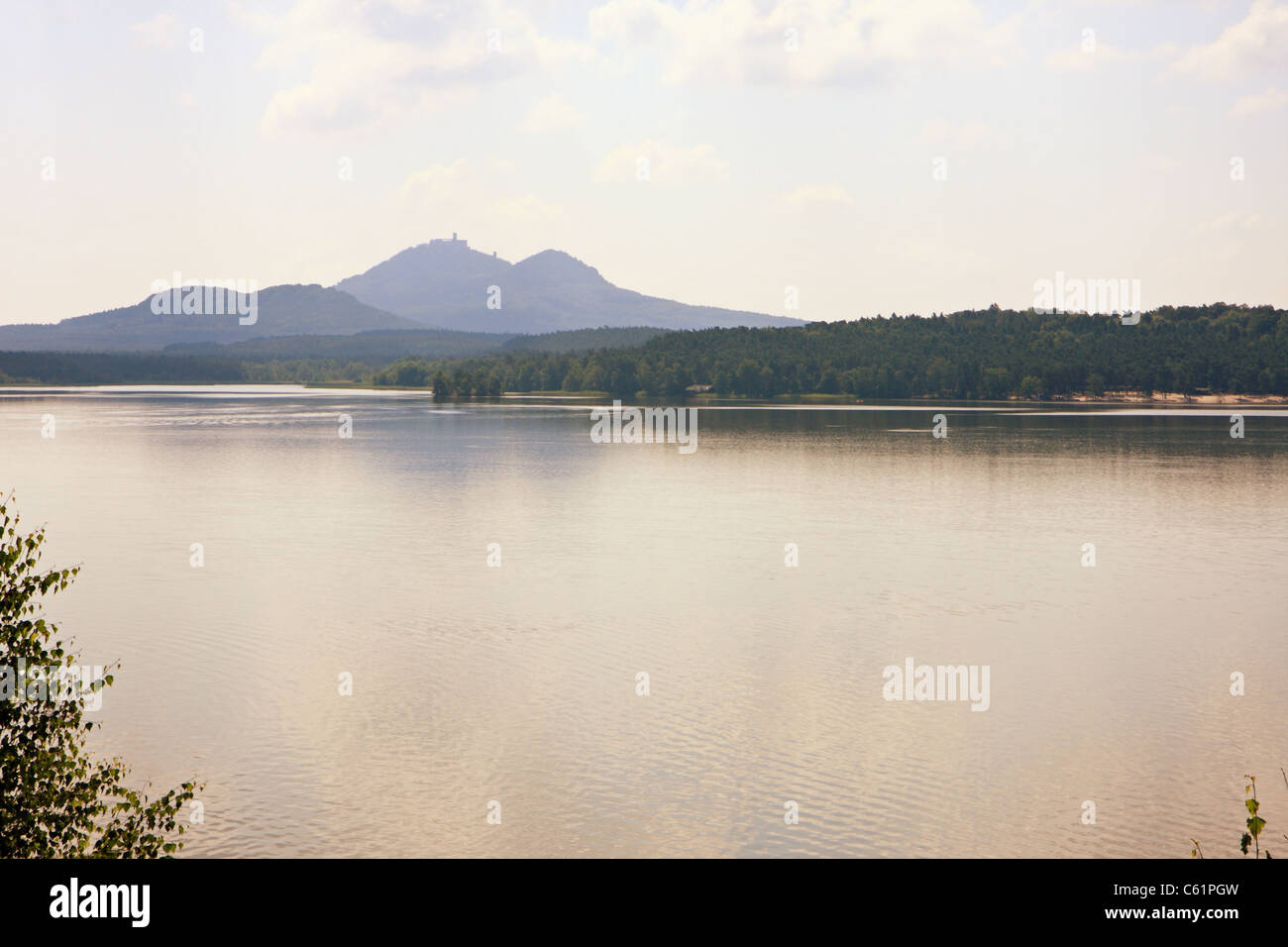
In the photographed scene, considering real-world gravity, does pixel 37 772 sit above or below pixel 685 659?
above

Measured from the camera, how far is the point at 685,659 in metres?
25.5

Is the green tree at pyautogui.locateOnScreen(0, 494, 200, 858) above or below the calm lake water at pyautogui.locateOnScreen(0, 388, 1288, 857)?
above

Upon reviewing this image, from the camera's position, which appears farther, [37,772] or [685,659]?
[685,659]

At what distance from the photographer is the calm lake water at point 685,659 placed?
16.8 meters

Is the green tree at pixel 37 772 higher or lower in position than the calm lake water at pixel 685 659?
higher

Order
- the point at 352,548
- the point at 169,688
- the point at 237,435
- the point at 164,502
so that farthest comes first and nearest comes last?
1. the point at 237,435
2. the point at 164,502
3. the point at 352,548
4. the point at 169,688

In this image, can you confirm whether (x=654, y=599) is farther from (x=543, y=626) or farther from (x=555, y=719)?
(x=555, y=719)

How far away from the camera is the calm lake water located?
16766mm

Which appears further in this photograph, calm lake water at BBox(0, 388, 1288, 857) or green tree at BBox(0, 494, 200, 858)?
calm lake water at BBox(0, 388, 1288, 857)

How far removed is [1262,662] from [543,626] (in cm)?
1603

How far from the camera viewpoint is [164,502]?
54.8m
